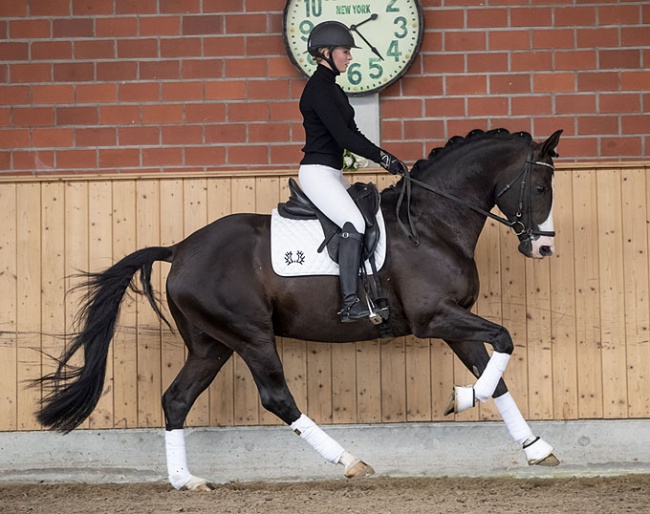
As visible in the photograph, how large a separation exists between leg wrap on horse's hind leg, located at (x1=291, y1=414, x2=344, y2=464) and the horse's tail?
92 cm

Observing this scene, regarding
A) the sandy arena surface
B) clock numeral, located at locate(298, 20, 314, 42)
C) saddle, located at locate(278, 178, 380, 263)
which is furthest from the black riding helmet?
the sandy arena surface

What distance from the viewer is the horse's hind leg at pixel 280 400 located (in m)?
5.17

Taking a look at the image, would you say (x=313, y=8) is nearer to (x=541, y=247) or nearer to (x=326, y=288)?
(x=326, y=288)

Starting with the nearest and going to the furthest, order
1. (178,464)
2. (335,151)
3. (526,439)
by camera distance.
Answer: (526,439), (335,151), (178,464)

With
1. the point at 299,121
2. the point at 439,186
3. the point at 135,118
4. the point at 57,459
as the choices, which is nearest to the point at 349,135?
the point at 439,186

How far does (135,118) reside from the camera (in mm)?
6281

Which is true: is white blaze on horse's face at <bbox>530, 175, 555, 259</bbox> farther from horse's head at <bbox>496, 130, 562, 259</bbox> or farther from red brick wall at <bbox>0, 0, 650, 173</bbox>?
red brick wall at <bbox>0, 0, 650, 173</bbox>

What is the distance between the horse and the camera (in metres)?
5.25

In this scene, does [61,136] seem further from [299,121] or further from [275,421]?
[275,421]

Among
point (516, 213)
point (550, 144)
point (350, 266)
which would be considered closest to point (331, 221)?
point (350, 266)

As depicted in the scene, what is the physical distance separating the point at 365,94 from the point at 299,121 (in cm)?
44

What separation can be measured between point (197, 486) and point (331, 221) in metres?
1.59

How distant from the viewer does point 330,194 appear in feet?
17.3

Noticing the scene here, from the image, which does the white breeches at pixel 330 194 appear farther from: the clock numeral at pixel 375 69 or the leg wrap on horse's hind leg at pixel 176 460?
the leg wrap on horse's hind leg at pixel 176 460
